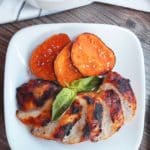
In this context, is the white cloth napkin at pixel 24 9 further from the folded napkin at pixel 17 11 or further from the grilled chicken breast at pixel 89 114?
the grilled chicken breast at pixel 89 114

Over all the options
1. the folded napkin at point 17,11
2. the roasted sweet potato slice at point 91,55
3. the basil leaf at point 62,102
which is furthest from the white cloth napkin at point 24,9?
the basil leaf at point 62,102

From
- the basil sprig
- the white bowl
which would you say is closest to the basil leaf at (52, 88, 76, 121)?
the basil sprig

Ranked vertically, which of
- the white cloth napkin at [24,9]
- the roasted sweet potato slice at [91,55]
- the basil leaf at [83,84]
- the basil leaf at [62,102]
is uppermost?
the white cloth napkin at [24,9]

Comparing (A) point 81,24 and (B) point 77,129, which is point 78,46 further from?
(B) point 77,129

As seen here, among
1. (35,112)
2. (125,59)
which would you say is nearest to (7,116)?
(35,112)

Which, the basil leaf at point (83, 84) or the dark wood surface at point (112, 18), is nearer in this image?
the basil leaf at point (83, 84)

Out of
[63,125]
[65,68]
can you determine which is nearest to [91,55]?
[65,68]
